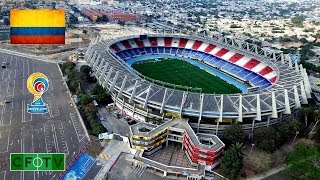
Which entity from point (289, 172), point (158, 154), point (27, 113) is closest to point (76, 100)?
point (27, 113)

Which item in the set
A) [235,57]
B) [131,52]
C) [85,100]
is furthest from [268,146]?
[131,52]

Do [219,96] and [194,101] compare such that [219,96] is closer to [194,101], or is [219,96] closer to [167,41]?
[194,101]

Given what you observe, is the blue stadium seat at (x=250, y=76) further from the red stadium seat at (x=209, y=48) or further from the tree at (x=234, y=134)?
the tree at (x=234, y=134)

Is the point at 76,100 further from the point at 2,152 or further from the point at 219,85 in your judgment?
the point at 219,85

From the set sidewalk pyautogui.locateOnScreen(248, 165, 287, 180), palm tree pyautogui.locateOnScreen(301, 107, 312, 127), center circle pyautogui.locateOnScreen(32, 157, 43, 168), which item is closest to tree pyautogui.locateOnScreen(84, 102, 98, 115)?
center circle pyautogui.locateOnScreen(32, 157, 43, 168)

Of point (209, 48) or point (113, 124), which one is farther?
point (209, 48)

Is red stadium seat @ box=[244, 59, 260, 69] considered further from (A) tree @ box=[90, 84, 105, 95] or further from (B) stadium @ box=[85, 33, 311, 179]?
(A) tree @ box=[90, 84, 105, 95]
